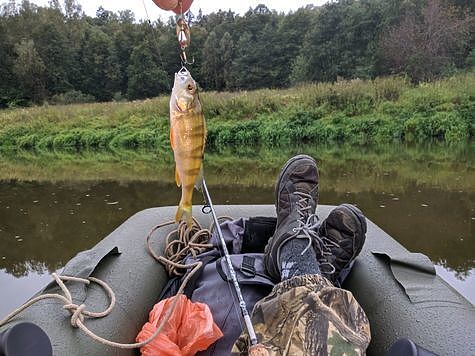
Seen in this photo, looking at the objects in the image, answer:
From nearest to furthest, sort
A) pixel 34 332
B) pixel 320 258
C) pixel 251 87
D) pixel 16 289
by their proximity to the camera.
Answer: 1. pixel 34 332
2. pixel 320 258
3. pixel 16 289
4. pixel 251 87

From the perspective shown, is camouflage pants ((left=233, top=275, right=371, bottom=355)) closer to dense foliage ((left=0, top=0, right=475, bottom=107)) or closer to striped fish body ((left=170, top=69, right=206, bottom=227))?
striped fish body ((left=170, top=69, right=206, bottom=227))

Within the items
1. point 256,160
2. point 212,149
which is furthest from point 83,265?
point 212,149

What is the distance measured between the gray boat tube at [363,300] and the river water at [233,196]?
4.17 ft

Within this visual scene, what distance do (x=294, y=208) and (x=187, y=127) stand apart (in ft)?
2.64

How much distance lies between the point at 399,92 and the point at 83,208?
9.55 meters

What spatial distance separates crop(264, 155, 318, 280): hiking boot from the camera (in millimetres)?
1577

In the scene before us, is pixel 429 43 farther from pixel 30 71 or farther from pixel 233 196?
pixel 30 71

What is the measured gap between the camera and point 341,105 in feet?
39.9

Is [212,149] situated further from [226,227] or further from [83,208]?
[226,227]

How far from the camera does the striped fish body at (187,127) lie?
116 cm

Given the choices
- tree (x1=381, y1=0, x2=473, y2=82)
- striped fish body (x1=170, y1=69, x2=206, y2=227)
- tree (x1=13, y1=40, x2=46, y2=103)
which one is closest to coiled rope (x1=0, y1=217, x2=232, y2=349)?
striped fish body (x1=170, y1=69, x2=206, y2=227)

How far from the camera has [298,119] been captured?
11930 mm

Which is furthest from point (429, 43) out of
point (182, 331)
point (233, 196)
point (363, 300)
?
point (182, 331)

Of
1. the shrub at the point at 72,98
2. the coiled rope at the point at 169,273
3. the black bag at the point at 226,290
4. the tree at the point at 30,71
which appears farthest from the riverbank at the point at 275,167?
the tree at the point at 30,71
